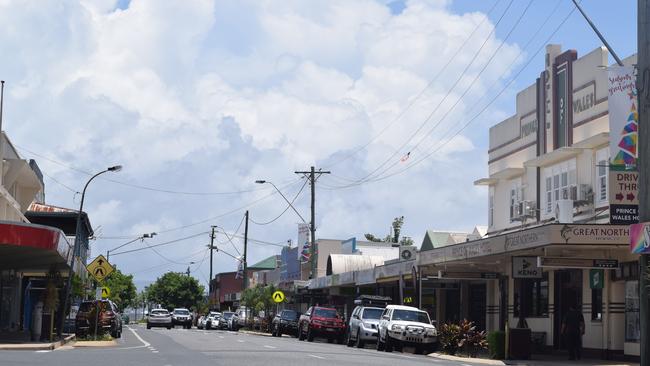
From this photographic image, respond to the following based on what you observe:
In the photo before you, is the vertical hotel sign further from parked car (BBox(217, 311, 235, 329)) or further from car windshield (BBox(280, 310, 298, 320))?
parked car (BBox(217, 311, 235, 329))

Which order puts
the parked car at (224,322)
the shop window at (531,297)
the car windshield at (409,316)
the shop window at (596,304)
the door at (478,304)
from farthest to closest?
1. the parked car at (224,322)
2. the door at (478,304)
3. the shop window at (531,297)
4. the car windshield at (409,316)
5. the shop window at (596,304)

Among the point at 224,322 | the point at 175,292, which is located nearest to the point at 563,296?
the point at 224,322

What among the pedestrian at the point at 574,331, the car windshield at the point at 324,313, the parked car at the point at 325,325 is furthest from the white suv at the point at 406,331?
the car windshield at the point at 324,313

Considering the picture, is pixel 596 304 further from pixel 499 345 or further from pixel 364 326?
pixel 364 326

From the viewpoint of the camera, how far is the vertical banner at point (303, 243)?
77.7m

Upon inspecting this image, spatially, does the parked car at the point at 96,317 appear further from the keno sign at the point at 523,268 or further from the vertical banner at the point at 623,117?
the vertical banner at the point at 623,117

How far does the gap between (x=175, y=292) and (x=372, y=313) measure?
9725cm

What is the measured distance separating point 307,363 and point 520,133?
784 inches

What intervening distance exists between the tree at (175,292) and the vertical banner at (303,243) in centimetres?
5651

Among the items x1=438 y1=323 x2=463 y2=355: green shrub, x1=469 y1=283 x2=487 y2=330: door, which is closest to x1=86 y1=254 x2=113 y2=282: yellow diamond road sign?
x1=438 y1=323 x2=463 y2=355: green shrub

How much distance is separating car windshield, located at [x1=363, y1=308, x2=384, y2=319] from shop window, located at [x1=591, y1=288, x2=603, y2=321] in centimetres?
1014

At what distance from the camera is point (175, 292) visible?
136250 millimetres

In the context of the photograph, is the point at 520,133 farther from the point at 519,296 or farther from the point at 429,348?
the point at 429,348

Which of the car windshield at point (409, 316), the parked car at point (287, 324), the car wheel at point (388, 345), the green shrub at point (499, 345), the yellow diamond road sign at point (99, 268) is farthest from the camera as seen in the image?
the parked car at point (287, 324)
